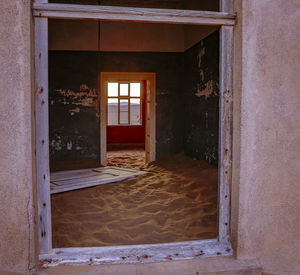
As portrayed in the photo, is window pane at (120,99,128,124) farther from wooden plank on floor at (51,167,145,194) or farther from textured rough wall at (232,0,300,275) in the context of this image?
textured rough wall at (232,0,300,275)

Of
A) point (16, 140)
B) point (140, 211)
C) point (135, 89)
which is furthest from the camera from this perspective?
point (135, 89)

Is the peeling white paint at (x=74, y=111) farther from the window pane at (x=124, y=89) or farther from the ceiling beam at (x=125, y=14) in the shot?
the window pane at (x=124, y=89)

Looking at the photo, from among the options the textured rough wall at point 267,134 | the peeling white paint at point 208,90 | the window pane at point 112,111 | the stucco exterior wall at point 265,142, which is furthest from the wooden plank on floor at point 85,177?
the window pane at point 112,111

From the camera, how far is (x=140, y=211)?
354cm

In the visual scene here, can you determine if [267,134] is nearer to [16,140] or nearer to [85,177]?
[16,140]

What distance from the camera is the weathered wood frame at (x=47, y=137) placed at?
6.41 ft

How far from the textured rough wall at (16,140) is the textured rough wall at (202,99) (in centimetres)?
381

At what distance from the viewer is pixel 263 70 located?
2.03m

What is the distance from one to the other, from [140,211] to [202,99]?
9.94ft

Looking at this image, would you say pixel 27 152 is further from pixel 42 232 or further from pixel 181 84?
pixel 181 84

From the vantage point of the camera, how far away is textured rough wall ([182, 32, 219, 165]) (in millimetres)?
5156

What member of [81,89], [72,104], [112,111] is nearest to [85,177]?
[72,104]

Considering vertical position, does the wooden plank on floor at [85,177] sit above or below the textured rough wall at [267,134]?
below

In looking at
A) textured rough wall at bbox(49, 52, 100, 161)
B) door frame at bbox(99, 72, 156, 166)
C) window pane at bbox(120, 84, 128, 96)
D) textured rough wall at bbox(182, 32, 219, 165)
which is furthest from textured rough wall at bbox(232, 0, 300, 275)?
window pane at bbox(120, 84, 128, 96)
